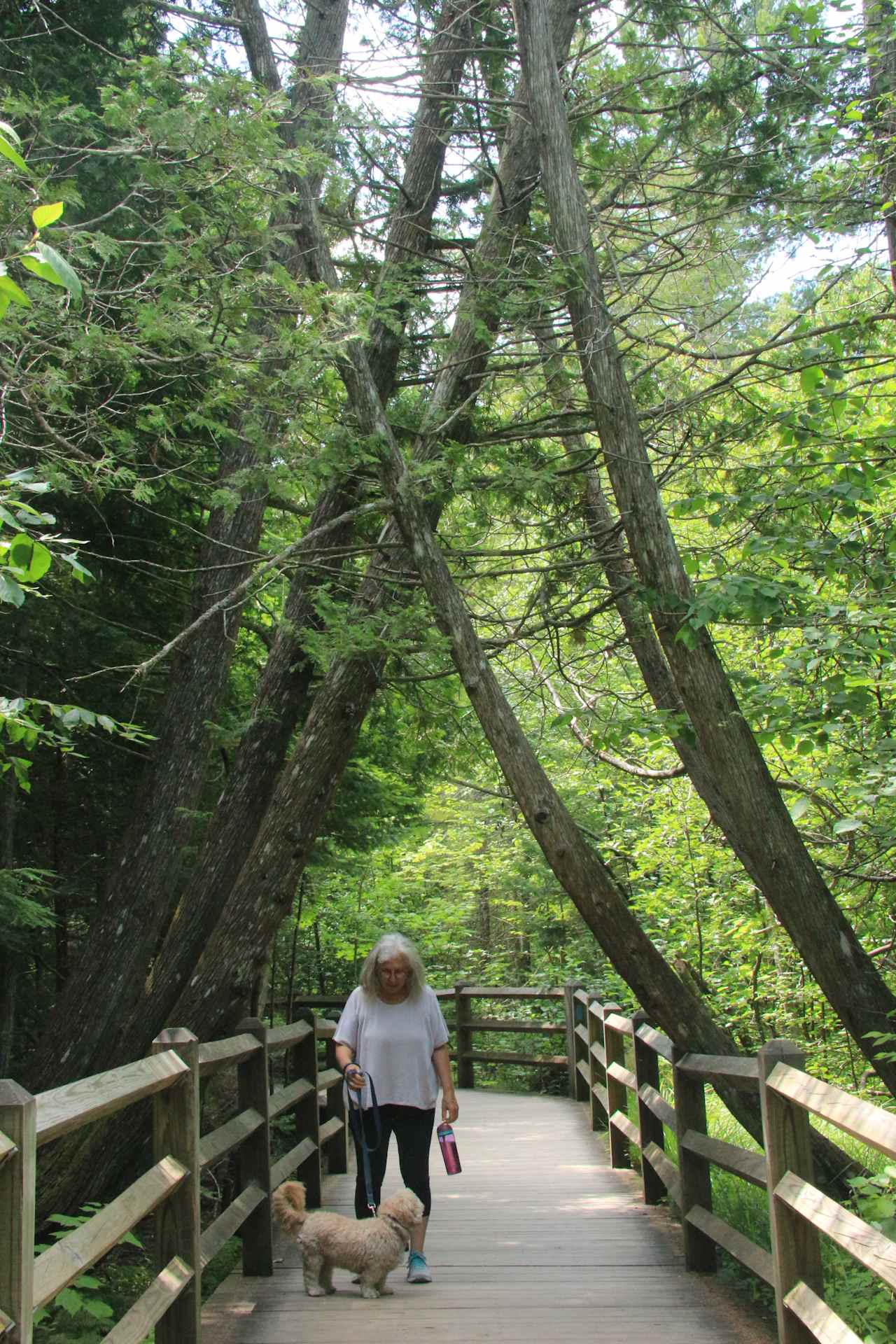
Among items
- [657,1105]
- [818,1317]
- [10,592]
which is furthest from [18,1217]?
[657,1105]

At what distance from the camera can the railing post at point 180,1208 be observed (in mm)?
4098

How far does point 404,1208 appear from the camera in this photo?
500 centimetres

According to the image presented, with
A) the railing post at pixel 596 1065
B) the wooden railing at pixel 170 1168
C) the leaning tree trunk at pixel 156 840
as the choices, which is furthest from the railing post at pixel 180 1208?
the railing post at pixel 596 1065

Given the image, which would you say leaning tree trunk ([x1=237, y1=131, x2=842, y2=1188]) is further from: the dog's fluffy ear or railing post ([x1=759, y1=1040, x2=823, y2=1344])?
railing post ([x1=759, y1=1040, x2=823, y2=1344])

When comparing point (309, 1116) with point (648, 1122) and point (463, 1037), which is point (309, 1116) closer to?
point (648, 1122)

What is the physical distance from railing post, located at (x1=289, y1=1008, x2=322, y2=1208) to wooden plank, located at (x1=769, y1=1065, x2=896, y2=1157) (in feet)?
12.1

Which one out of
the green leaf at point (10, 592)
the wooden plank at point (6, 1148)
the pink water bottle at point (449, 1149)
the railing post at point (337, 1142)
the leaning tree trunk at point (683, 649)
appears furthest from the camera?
the railing post at point (337, 1142)

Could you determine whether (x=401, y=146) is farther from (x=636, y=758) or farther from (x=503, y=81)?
(x=636, y=758)

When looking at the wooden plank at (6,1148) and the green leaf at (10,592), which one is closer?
the wooden plank at (6,1148)

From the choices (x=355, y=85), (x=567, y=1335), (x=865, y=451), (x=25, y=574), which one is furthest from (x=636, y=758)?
(x=25, y=574)

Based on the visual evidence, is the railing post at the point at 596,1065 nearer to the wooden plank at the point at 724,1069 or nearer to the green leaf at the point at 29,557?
the wooden plank at the point at 724,1069

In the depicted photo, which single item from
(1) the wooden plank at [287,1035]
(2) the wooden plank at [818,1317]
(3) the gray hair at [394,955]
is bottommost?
(2) the wooden plank at [818,1317]

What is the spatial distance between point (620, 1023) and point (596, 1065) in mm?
2192

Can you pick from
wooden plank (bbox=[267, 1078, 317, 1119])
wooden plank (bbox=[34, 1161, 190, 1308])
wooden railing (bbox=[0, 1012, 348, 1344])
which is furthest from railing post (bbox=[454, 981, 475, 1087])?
wooden plank (bbox=[34, 1161, 190, 1308])
